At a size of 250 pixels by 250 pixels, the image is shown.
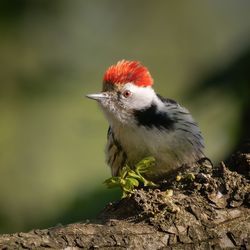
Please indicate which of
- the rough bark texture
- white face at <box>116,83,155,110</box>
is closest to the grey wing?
white face at <box>116,83,155,110</box>

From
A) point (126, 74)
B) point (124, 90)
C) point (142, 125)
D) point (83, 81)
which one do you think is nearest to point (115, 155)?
point (142, 125)

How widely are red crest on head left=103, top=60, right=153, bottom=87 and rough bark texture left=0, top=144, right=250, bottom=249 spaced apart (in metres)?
1.92

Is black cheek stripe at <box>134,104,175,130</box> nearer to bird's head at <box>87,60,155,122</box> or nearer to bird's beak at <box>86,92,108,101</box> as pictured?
bird's head at <box>87,60,155,122</box>

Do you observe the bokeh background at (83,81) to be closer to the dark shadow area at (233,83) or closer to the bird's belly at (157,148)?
the dark shadow area at (233,83)

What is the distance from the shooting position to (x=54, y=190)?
9.70 metres

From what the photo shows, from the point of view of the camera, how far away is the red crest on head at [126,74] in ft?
20.1

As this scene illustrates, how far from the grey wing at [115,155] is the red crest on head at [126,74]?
46 cm

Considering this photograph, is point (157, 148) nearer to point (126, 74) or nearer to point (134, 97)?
point (134, 97)

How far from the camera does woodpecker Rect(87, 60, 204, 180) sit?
575 centimetres

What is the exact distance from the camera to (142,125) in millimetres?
5941

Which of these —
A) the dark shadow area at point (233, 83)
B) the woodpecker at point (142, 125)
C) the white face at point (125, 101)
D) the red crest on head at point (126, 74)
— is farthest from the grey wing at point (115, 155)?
the dark shadow area at point (233, 83)

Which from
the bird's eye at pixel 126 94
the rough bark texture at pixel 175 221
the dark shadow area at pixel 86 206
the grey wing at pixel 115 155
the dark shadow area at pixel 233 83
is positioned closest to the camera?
the rough bark texture at pixel 175 221

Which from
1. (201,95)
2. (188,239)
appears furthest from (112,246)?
(201,95)

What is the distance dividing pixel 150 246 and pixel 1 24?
4834 millimetres
